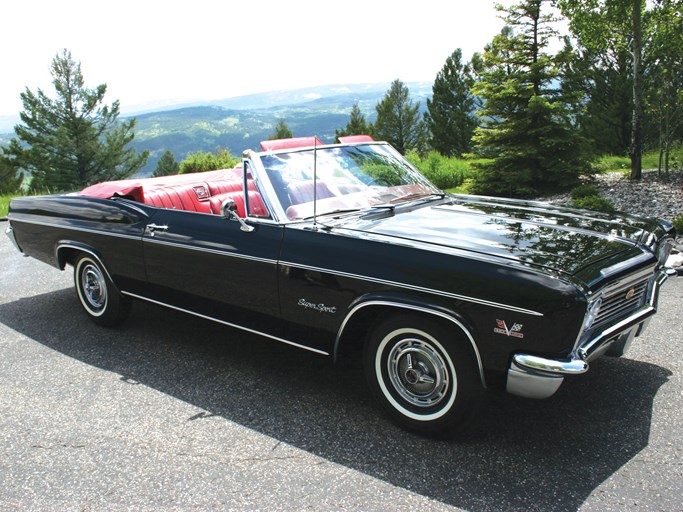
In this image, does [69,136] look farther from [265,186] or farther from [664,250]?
[664,250]

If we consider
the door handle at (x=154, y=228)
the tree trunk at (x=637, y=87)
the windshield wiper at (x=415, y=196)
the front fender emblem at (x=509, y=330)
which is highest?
the tree trunk at (x=637, y=87)

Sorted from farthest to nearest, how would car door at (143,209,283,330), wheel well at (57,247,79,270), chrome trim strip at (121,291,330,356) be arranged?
1. wheel well at (57,247,79,270)
2. car door at (143,209,283,330)
3. chrome trim strip at (121,291,330,356)

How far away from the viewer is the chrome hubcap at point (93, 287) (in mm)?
4896

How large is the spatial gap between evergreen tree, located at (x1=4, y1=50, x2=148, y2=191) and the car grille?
189 ft

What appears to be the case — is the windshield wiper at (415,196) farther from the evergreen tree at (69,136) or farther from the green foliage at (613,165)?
the evergreen tree at (69,136)

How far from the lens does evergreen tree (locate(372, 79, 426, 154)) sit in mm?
55166

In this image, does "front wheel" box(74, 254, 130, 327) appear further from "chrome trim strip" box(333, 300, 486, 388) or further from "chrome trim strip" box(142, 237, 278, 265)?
"chrome trim strip" box(333, 300, 486, 388)

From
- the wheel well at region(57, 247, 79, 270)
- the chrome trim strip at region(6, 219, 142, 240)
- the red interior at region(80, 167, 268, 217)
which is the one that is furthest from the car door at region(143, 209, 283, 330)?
the wheel well at region(57, 247, 79, 270)

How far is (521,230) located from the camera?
3395mm

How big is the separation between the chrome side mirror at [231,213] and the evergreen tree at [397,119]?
51989 millimetres

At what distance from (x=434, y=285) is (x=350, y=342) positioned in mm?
705

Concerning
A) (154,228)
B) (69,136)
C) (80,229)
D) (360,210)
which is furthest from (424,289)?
(69,136)

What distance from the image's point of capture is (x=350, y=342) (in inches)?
131

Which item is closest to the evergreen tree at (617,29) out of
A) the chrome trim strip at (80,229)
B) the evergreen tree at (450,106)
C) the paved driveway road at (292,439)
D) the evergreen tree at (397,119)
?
the paved driveway road at (292,439)
